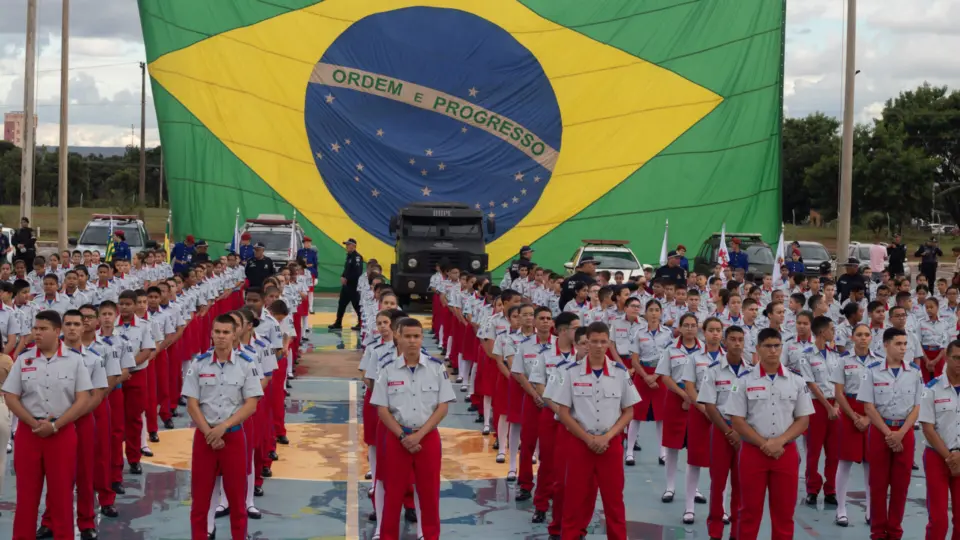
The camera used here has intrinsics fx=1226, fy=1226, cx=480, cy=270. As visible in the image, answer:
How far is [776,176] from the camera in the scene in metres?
31.3

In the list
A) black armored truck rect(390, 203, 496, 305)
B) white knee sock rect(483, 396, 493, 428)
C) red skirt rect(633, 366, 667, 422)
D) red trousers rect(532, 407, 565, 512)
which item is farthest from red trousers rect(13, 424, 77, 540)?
black armored truck rect(390, 203, 496, 305)

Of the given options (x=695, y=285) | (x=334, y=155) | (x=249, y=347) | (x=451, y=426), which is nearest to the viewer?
(x=249, y=347)

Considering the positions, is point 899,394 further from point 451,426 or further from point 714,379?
point 451,426

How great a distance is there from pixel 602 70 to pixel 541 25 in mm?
1952

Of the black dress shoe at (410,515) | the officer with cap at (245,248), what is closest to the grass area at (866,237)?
the officer with cap at (245,248)

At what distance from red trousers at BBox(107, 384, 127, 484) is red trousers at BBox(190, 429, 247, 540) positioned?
2398 millimetres

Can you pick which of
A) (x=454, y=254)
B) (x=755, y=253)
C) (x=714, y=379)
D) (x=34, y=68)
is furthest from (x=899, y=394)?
(x=34, y=68)

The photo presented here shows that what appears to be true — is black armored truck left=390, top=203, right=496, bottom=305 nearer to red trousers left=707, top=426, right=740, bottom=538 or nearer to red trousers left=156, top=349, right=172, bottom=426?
red trousers left=156, top=349, right=172, bottom=426

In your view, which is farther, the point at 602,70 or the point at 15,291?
the point at 602,70

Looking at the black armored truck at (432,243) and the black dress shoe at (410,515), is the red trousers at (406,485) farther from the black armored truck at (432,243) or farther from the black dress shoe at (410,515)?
the black armored truck at (432,243)

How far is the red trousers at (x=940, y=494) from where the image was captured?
28.2ft

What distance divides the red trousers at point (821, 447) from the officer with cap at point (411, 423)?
149 inches

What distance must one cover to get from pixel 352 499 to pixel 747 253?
773 inches

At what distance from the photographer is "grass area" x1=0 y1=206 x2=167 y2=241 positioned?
188 ft
